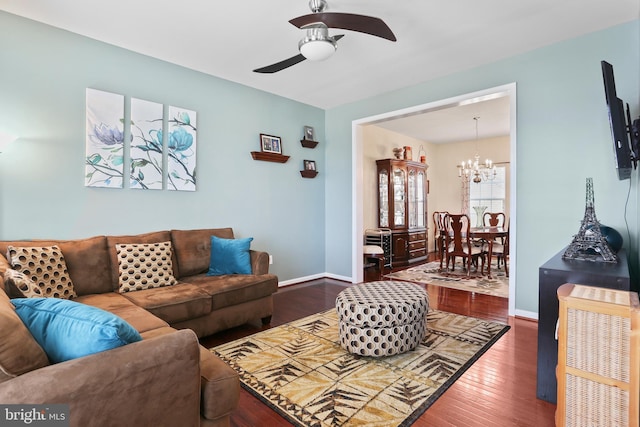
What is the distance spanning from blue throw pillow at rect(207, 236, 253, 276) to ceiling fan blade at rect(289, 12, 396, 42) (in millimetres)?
2161

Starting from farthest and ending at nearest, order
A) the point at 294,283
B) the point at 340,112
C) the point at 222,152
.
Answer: the point at 340,112
the point at 294,283
the point at 222,152

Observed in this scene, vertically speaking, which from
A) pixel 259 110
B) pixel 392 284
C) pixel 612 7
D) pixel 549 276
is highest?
pixel 612 7

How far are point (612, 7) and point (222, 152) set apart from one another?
3.98m

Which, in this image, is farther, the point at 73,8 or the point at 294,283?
the point at 294,283

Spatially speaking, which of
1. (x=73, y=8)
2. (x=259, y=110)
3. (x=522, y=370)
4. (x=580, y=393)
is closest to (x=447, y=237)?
(x=522, y=370)

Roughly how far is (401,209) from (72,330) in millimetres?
6001

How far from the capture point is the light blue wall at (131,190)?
107 inches

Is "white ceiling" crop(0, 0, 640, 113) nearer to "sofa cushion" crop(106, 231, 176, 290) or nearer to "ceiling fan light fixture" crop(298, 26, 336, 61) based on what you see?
"ceiling fan light fixture" crop(298, 26, 336, 61)

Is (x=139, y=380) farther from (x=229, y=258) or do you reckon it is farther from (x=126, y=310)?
(x=229, y=258)

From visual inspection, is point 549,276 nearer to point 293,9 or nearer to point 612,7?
point 612,7

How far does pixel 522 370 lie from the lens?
2.30 metres

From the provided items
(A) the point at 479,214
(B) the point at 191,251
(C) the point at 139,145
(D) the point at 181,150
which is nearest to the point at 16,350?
(B) the point at 191,251

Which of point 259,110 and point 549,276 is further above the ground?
point 259,110

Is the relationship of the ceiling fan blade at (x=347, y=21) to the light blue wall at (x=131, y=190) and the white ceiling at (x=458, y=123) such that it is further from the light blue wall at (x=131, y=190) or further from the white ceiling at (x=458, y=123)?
the white ceiling at (x=458, y=123)
